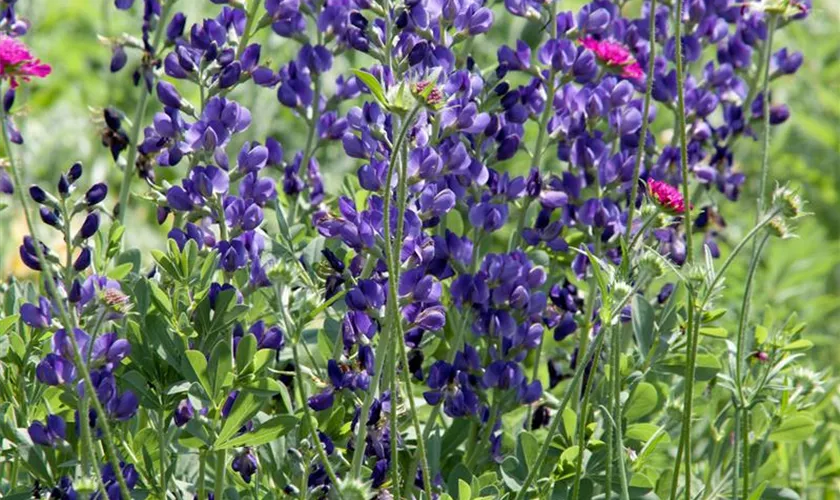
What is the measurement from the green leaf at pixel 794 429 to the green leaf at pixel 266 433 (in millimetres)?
977

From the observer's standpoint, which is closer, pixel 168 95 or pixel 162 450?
pixel 162 450

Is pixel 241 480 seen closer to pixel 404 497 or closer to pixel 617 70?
pixel 404 497

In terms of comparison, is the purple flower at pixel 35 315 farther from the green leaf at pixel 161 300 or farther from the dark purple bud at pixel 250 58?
the dark purple bud at pixel 250 58

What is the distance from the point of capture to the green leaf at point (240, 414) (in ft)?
6.02

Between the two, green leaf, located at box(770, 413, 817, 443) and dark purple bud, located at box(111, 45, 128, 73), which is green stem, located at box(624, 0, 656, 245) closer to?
green leaf, located at box(770, 413, 817, 443)

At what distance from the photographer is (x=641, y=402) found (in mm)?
2211

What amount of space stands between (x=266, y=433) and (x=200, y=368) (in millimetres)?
136

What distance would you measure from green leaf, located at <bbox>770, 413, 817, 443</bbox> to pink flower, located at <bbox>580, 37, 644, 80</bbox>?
27.1 inches

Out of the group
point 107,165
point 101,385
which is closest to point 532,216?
point 101,385

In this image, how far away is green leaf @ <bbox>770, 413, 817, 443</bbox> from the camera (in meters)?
2.37

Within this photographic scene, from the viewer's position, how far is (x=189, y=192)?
6.47 ft

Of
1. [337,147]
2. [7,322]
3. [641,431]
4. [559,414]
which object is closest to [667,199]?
[559,414]

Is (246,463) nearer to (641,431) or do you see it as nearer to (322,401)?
(322,401)

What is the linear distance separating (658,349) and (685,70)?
26.1 inches
